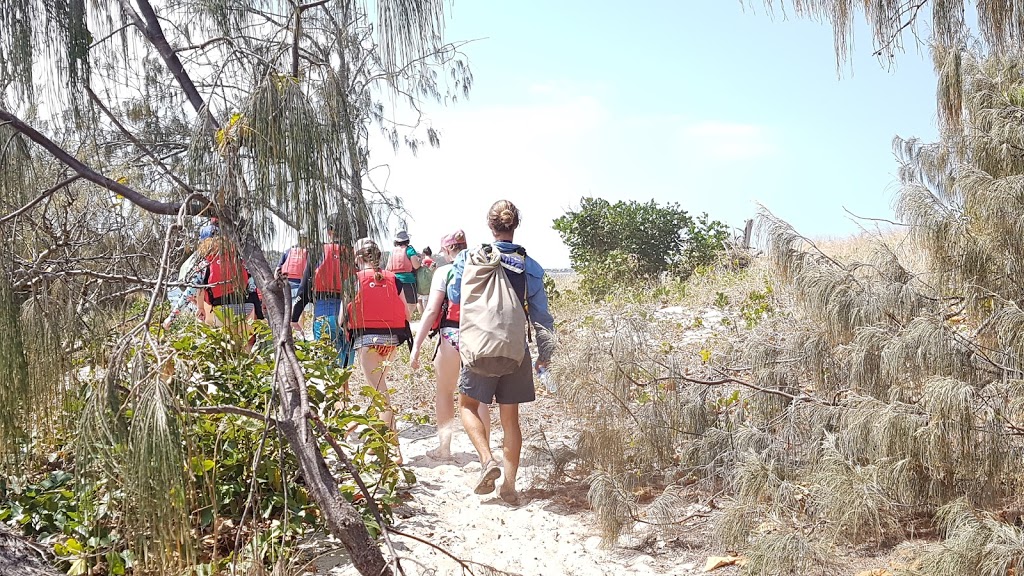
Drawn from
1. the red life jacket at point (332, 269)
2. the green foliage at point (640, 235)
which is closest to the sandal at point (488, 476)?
the red life jacket at point (332, 269)

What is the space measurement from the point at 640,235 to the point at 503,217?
9.64 metres

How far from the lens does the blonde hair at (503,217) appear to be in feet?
14.8

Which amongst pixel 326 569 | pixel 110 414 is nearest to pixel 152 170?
pixel 110 414

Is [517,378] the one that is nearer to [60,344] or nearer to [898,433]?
[898,433]

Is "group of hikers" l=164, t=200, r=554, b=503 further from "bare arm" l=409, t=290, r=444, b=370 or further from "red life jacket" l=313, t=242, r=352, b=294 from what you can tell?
"red life jacket" l=313, t=242, r=352, b=294

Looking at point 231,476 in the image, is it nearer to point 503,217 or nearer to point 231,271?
point 231,271

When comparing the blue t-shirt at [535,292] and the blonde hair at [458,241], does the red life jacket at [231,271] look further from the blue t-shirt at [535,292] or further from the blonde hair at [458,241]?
the blonde hair at [458,241]

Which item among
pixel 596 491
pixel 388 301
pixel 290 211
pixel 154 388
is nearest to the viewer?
pixel 154 388

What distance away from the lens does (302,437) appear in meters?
2.17

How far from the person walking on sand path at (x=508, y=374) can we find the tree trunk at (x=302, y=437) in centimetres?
200

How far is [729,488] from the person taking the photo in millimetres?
4152

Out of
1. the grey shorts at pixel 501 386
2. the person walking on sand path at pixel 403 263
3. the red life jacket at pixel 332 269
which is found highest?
the person walking on sand path at pixel 403 263

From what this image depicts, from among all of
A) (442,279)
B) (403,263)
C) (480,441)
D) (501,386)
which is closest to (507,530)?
(480,441)

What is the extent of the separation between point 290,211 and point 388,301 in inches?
116
